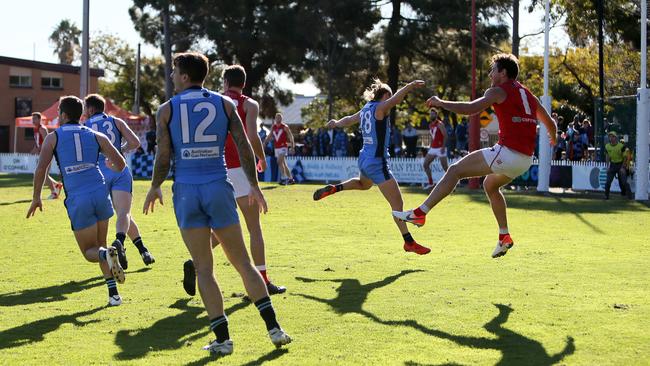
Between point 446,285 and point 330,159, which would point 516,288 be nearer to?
point 446,285

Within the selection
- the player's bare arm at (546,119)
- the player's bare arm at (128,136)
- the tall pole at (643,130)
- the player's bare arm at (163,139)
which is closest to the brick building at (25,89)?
the tall pole at (643,130)

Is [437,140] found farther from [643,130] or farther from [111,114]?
[111,114]

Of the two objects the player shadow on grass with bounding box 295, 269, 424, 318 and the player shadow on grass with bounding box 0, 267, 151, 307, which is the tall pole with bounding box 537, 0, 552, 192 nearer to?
the player shadow on grass with bounding box 295, 269, 424, 318

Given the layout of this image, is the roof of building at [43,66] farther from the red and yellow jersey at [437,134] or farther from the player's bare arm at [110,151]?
the player's bare arm at [110,151]

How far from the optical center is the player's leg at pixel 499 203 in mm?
10258

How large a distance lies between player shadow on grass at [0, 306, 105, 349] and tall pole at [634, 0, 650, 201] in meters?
18.3

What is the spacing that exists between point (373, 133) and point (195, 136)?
5392 millimetres

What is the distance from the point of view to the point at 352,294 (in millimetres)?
9172

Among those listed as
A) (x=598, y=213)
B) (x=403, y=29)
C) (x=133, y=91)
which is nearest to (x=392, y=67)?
(x=403, y=29)

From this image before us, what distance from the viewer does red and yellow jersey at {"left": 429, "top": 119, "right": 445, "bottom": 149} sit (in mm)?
26391

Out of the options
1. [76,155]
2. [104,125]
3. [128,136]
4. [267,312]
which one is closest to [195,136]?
[267,312]

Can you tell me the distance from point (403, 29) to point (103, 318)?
37.8m

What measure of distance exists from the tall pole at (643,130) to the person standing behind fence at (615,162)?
0.52 m

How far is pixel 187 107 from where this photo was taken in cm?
645
